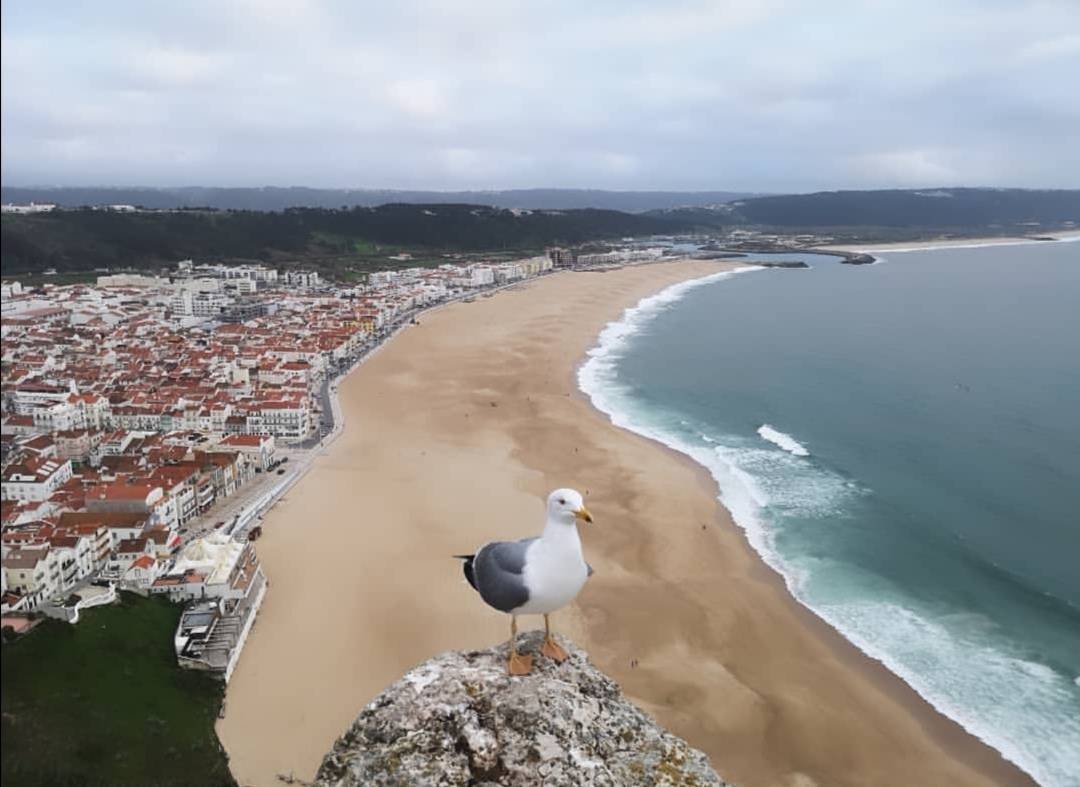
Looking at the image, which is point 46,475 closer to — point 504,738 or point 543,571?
point 543,571

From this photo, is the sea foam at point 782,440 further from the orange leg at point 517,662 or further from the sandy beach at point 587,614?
the orange leg at point 517,662

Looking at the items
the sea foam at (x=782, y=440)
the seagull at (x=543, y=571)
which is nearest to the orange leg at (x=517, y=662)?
the seagull at (x=543, y=571)

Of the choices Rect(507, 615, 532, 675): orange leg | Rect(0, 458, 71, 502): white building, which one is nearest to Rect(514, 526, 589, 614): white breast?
Rect(507, 615, 532, 675): orange leg

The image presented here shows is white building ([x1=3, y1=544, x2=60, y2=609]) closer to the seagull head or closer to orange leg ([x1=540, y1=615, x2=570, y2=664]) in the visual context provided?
orange leg ([x1=540, y1=615, x2=570, y2=664])

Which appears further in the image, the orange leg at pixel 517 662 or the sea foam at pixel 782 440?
the sea foam at pixel 782 440

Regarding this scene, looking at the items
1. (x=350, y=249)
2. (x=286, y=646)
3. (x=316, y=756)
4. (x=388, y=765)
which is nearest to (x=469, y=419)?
(x=286, y=646)

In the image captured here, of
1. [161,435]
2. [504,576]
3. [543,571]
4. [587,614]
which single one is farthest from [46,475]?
[543,571]
